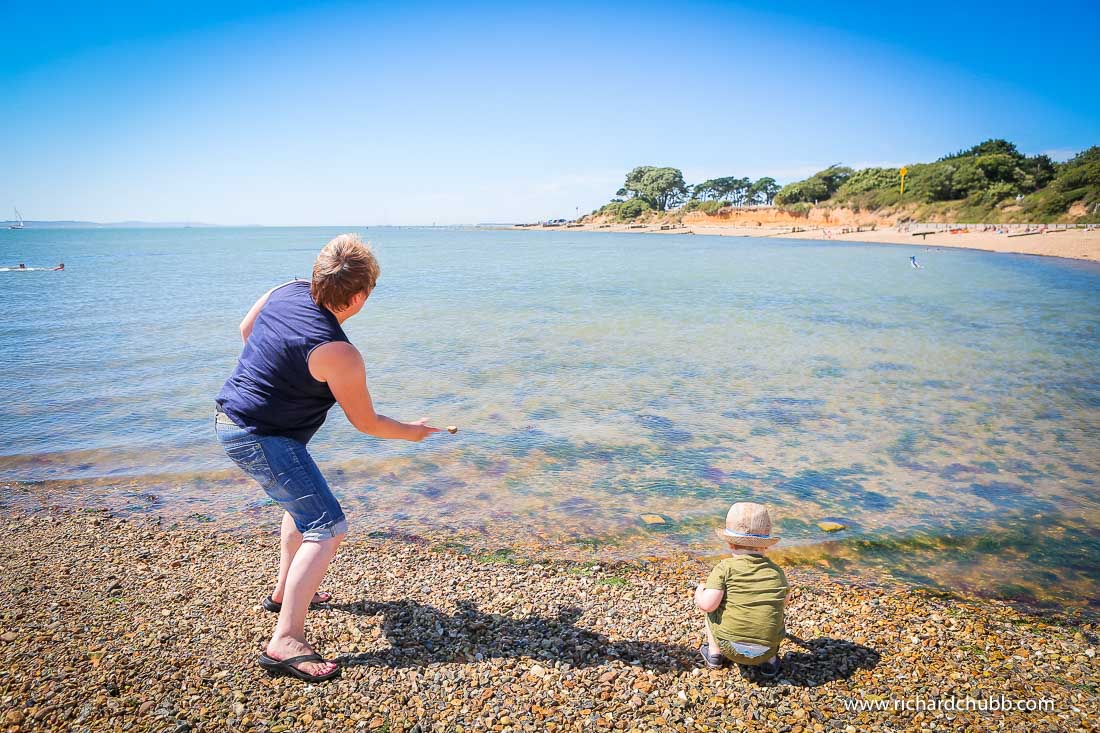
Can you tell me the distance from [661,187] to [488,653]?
546ft

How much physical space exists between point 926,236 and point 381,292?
202 feet

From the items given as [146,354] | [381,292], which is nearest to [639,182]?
[381,292]

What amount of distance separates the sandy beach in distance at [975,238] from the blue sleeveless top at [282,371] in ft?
173

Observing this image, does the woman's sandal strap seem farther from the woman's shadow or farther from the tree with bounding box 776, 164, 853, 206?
the tree with bounding box 776, 164, 853, 206

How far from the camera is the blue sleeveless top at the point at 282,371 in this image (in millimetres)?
3221

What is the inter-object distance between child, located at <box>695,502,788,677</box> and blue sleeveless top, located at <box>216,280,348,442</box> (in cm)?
258

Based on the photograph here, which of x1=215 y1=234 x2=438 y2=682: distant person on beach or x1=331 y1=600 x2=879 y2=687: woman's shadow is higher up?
x1=215 y1=234 x2=438 y2=682: distant person on beach

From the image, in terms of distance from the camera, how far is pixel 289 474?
3369 millimetres

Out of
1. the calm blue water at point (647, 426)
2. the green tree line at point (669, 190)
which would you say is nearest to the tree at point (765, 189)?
the green tree line at point (669, 190)

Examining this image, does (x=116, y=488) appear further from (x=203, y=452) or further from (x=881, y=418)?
(x=881, y=418)

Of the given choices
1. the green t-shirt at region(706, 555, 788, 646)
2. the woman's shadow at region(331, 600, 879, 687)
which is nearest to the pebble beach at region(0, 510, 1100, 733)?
the woman's shadow at region(331, 600, 879, 687)

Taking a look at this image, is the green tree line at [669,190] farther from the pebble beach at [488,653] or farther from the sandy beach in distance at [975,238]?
the pebble beach at [488,653]

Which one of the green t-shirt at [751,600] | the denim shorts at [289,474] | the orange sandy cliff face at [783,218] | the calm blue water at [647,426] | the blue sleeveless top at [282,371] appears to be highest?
the orange sandy cliff face at [783,218]

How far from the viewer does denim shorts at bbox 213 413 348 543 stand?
132 inches
